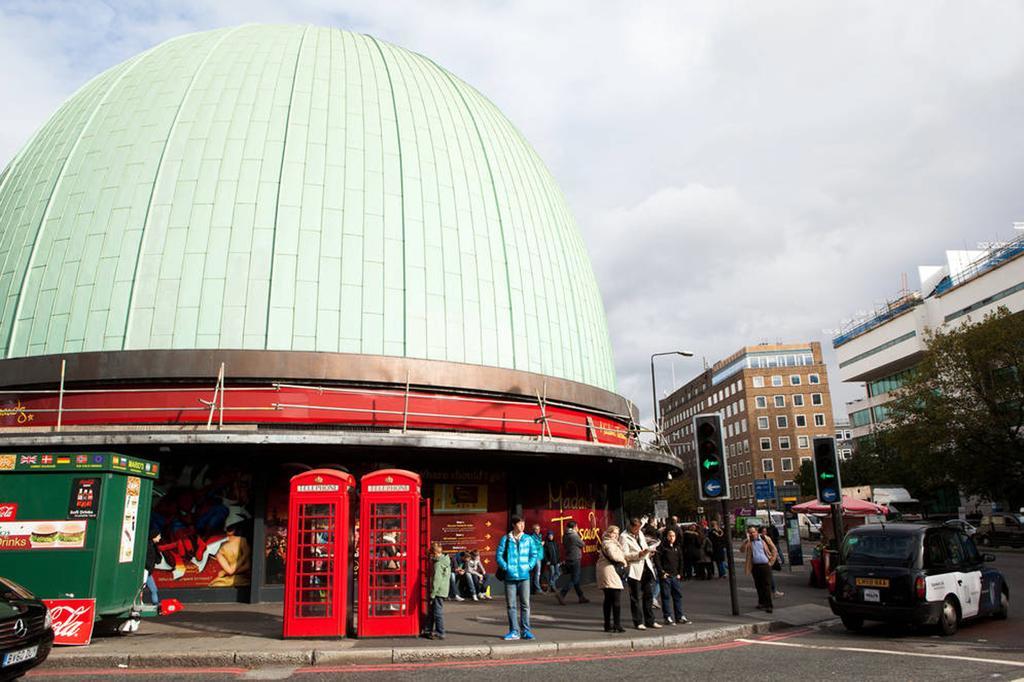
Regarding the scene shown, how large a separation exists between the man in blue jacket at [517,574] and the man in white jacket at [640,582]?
1846 millimetres

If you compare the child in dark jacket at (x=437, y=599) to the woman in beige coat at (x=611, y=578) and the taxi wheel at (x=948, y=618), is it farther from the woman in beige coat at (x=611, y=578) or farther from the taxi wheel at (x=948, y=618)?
the taxi wheel at (x=948, y=618)

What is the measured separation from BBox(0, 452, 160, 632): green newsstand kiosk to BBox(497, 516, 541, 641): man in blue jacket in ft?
20.0

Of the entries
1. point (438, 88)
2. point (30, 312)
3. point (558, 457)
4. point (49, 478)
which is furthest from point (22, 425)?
point (438, 88)

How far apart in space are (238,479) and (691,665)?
10.2m

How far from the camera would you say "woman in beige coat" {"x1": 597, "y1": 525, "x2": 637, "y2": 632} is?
11445mm

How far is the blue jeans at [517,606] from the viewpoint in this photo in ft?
35.2

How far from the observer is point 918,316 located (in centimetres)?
6719

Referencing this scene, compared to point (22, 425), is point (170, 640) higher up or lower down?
lower down

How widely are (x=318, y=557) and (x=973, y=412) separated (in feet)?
131

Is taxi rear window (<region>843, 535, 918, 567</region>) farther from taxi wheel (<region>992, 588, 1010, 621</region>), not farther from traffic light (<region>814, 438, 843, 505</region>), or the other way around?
traffic light (<region>814, 438, 843, 505</region>)

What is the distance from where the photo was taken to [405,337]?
55.5 feet

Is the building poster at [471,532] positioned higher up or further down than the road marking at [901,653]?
higher up

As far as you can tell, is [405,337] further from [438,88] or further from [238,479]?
[438,88]

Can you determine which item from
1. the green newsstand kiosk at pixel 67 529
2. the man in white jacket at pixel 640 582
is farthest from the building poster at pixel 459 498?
the green newsstand kiosk at pixel 67 529
